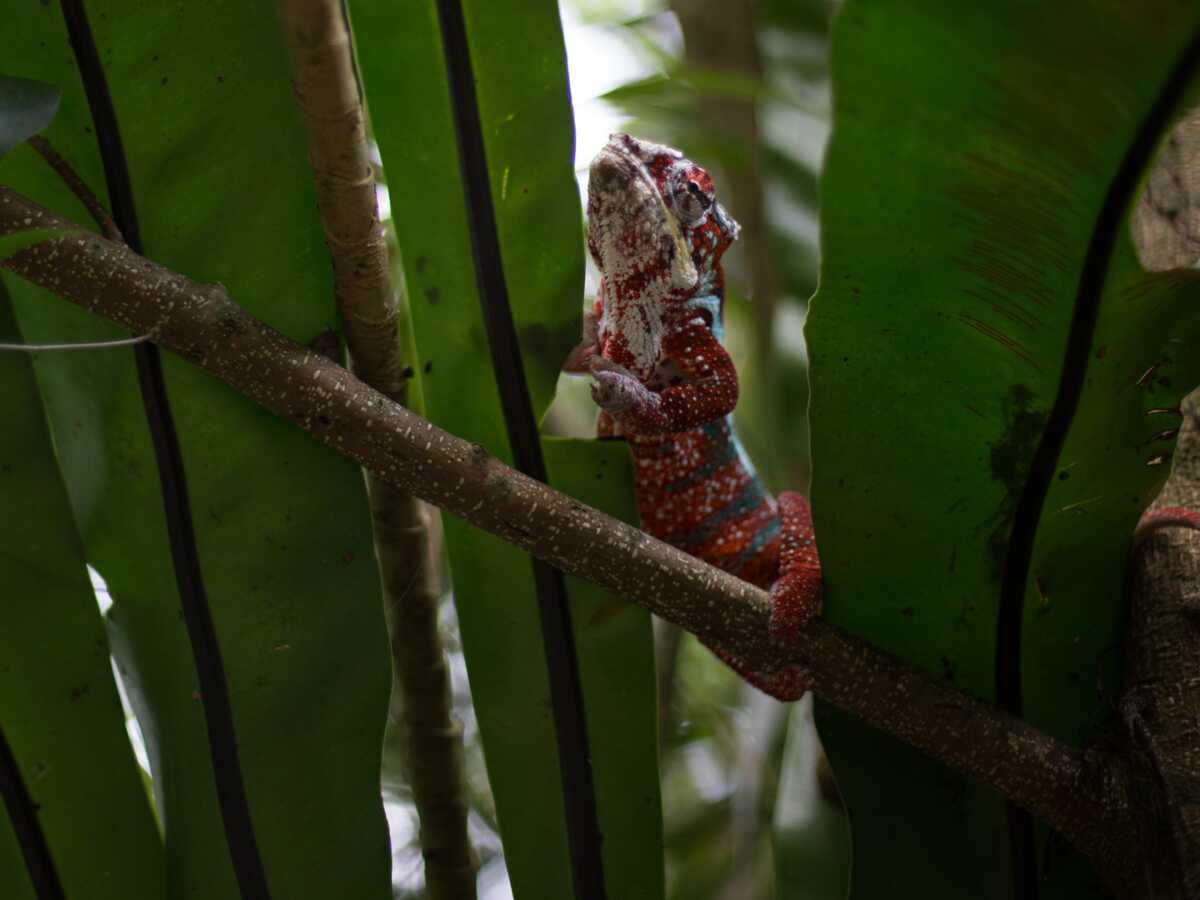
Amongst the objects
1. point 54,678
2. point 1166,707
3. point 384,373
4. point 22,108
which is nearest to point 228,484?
point 384,373

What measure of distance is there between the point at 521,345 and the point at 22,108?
497 millimetres

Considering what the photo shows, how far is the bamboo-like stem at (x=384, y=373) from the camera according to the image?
0.95 metres

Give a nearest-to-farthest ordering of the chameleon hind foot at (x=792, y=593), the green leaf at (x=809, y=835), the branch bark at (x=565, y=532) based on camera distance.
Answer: the branch bark at (x=565, y=532) < the chameleon hind foot at (x=792, y=593) < the green leaf at (x=809, y=835)

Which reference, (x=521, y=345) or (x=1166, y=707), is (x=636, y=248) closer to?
(x=521, y=345)

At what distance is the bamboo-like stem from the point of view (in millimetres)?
950

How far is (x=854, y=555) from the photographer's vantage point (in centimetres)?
107

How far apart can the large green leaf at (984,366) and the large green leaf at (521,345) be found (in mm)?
249

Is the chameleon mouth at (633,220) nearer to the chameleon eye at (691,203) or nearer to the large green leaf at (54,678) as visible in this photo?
the chameleon eye at (691,203)

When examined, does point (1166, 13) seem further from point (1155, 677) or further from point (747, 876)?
point (747, 876)

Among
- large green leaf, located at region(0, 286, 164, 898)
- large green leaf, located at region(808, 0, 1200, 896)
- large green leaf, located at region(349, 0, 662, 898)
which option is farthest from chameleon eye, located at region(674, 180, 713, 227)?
large green leaf, located at region(0, 286, 164, 898)

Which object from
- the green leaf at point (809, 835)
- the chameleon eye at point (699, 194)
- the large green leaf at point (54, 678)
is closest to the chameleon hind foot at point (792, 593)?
the green leaf at point (809, 835)

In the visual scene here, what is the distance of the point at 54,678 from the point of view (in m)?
1.18

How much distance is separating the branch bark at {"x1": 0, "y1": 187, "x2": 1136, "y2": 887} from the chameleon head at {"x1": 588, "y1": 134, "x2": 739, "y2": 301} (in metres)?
0.32

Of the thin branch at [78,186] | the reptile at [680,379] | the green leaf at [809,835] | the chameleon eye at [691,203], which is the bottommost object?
the green leaf at [809,835]
